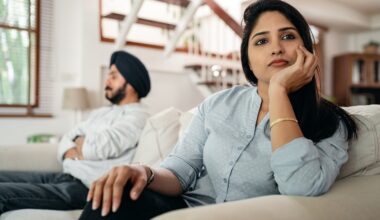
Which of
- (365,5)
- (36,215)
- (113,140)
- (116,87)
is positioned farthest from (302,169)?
(365,5)

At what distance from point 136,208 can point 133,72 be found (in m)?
1.47

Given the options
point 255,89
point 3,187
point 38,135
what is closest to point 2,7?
point 38,135

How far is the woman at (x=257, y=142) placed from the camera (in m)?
0.85

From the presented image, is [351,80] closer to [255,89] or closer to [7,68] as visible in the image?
[7,68]

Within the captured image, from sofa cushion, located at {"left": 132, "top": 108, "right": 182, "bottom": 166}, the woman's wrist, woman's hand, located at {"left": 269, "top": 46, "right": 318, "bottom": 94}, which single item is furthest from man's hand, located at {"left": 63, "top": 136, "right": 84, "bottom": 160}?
woman's hand, located at {"left": 269, "top": 46, "right": 318, "bottom": 94}

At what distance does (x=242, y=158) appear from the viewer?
1.04 meters

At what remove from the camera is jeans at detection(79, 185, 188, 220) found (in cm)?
83

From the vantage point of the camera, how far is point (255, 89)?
3.94 ft

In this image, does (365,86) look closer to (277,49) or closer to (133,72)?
(133,72)

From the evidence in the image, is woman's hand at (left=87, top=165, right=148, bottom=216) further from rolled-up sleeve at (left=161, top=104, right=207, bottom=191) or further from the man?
the man

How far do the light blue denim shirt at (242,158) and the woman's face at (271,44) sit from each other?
109mm

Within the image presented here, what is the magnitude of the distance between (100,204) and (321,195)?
503mm

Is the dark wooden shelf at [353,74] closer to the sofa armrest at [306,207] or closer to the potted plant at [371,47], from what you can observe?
the potted plant at [371,47]

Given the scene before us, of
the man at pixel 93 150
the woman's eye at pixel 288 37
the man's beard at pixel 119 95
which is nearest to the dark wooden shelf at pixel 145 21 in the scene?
the man at pixel 93 150
